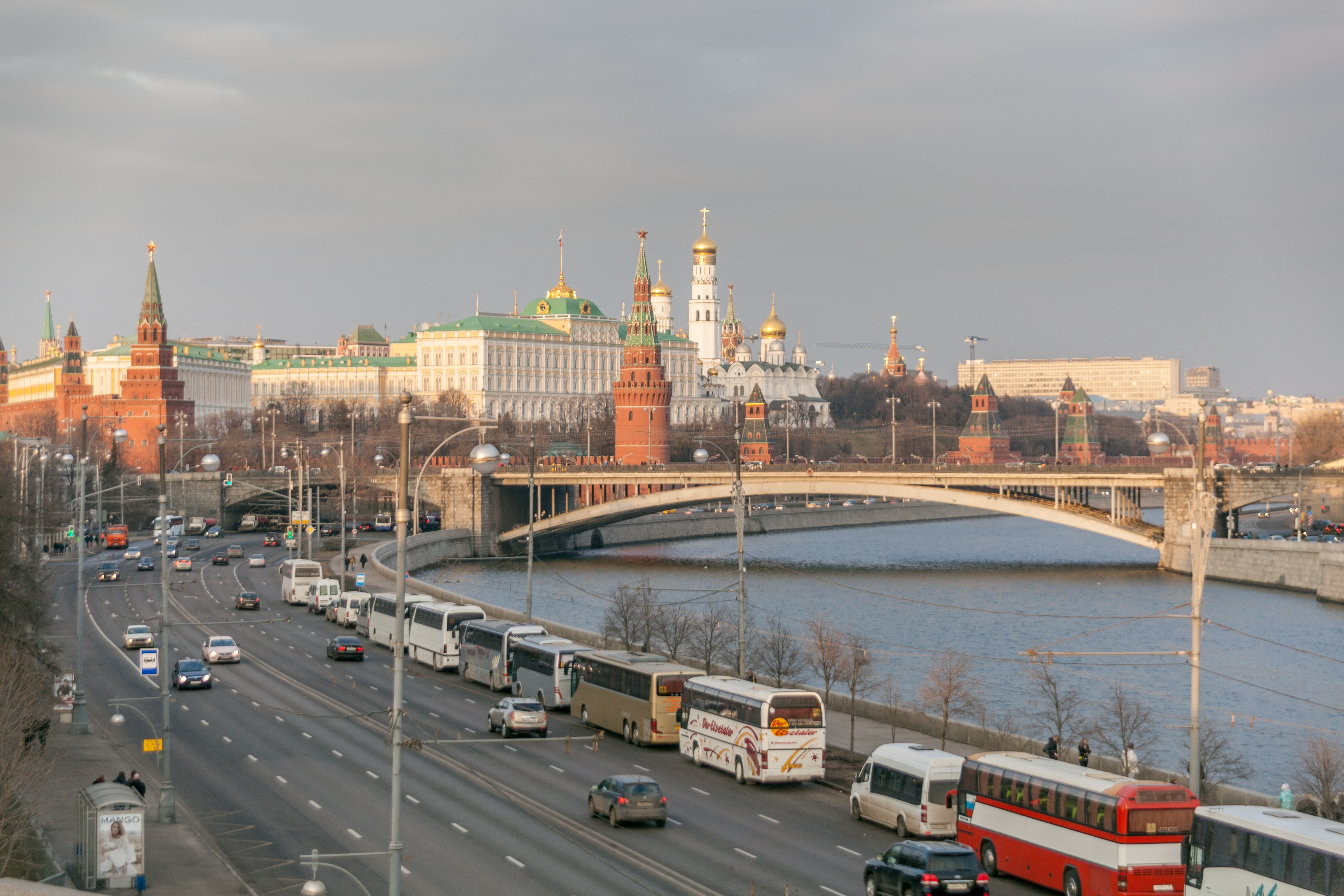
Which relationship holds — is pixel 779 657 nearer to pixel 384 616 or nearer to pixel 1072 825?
pixel 384 616

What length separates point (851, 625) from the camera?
5741 centimetres

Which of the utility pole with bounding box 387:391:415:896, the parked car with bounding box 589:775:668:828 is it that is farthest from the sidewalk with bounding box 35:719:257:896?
the parked car with bounding box 589:775:668:828

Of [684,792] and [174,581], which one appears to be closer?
[684,792]

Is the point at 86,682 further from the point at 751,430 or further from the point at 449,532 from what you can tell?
the point at 751,430

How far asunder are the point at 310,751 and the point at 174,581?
3941cm

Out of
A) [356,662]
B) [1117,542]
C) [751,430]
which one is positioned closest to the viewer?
[356,662]

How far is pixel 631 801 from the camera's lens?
24766 millimetres

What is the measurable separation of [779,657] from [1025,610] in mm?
29495

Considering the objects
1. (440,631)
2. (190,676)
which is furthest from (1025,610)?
(190,676)

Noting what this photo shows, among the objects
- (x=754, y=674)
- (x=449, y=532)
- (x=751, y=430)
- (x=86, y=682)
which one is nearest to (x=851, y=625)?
(x=754, y=674)

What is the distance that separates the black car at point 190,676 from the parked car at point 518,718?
9358 millimetres

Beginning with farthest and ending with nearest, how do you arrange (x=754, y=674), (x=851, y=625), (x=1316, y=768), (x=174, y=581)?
(x=174, y=581)
(x=851, y=625)
(x=754, y=674)
(x=1316, y=768)

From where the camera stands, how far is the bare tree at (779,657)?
39094 mm

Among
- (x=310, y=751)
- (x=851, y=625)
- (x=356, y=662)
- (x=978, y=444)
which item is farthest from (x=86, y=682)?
(x=978, y=444)
